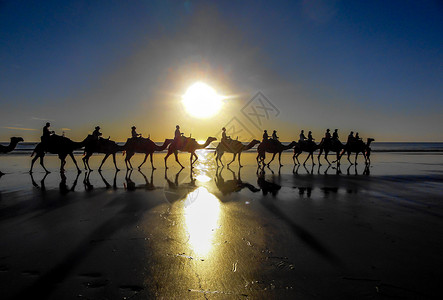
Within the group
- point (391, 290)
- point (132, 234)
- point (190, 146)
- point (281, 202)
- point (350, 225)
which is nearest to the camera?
point (391, 290)

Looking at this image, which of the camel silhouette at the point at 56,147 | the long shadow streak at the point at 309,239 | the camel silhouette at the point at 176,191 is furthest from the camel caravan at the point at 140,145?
the long shadow streak at the point at 309,239

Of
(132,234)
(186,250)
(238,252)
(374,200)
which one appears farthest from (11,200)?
(374,200)

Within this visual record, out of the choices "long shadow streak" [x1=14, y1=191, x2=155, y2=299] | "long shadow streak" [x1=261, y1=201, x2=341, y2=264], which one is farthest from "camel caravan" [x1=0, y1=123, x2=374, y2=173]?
"long shadow streak" [x1=261, y1=201, x2=341, y2=264]

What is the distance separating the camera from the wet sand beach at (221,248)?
2.91 metres

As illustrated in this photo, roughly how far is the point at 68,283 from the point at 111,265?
22.9 inches

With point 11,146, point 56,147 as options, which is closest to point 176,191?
point 56,147

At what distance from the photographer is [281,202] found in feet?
24.6

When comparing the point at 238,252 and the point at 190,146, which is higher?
the point at 190,146

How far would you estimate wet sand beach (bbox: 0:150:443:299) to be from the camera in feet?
9.55

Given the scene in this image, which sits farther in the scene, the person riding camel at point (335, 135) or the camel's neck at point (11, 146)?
the person riding camel at point (335, 135)

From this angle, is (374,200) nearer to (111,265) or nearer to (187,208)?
(187,208)

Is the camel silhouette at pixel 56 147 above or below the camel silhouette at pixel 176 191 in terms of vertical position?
above

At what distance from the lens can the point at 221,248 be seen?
13.5ft

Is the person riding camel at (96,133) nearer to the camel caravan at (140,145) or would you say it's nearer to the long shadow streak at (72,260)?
the camel caravan at (140,145)
